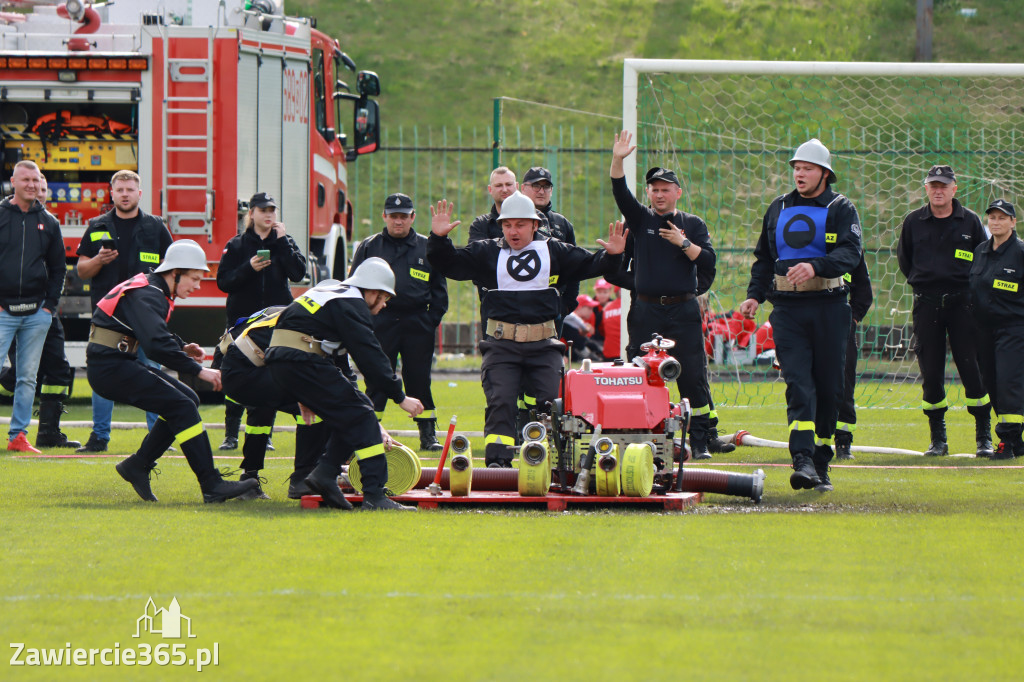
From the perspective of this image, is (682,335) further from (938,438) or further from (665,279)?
(938,438)

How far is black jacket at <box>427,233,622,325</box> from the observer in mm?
9320

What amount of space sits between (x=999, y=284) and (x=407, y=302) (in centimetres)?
500

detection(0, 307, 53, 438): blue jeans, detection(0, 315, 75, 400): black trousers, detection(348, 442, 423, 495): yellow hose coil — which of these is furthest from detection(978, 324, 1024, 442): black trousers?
detection(0, 307, 53, 438): blue jeans

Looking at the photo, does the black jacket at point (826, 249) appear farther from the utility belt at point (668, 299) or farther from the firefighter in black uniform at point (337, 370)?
the firefighter in black uniform at point (337, 370)

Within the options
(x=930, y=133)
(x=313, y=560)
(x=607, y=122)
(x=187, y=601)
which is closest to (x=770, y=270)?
(x=313, y=560)

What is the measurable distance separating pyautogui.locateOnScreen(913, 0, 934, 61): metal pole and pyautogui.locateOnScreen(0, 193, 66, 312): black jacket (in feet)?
91.9

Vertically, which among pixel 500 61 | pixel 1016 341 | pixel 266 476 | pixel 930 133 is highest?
pixel 500 61

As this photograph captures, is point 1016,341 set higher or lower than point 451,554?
higher

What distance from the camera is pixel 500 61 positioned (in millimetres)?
37719

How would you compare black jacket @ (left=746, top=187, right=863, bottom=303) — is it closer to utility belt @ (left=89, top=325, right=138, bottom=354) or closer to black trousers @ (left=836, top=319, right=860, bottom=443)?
black trousers @ (left=836, top=319, right=860, bottom=443)

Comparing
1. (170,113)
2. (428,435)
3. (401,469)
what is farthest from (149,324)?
(170,113)

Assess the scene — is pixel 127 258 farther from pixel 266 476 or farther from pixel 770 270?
pixel 770 270

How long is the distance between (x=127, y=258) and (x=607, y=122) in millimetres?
21671

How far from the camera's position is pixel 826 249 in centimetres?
908
